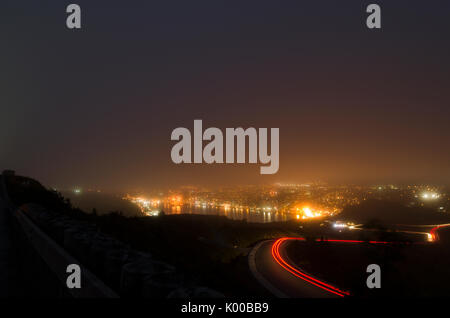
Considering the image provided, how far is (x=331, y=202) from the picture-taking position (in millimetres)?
99938

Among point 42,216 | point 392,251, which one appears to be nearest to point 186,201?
point 392,251

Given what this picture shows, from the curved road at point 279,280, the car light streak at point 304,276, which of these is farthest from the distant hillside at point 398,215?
the curved road at point 279,280

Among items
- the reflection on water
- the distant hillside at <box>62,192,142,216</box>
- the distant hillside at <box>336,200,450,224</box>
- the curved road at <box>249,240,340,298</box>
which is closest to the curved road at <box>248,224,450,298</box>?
the curved road at <box>249,240,340,298</box>

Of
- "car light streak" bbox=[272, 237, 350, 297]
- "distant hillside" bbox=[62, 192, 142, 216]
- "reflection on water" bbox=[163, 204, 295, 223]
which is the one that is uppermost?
"car light streak" bbox=[272, 237, 350, 297]

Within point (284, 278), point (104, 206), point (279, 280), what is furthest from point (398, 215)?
point (104, 206)

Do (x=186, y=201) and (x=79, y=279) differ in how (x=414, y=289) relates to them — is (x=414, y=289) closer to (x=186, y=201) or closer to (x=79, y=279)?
(x=79, y=279)

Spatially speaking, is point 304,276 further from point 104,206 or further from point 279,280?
point 104,206

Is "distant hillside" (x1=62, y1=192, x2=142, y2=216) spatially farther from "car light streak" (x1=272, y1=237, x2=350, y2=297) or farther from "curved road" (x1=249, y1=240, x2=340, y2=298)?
"car light streak" (x1=272, y1=237, x2=350, y2=297)

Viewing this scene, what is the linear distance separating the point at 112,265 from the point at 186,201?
152m

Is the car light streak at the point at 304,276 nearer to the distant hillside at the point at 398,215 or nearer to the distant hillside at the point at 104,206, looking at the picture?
the distant hillside at the point at 398,215

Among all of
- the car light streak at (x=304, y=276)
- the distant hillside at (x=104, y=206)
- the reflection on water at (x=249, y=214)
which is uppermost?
the car light streak at (x=304, y=276)

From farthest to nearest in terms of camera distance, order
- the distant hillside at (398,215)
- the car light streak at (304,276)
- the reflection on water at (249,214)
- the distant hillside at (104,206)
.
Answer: the reflection on water at (249,214) → the distant hillside at (104,206) → the distant hillside at (398,215) → the car light streak at (304,276)

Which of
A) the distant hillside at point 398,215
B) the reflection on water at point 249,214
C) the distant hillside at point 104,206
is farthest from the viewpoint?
the reflection on water at point 249,214
